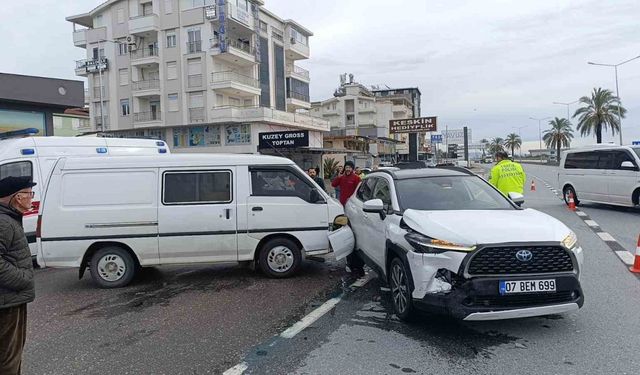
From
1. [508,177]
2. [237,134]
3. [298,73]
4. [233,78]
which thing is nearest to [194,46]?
[233,78]

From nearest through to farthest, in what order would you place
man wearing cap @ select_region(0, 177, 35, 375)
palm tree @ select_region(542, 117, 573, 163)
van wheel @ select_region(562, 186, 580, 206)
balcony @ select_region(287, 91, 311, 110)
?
man wearing cap @ select_region(0, 177, 35, 375) → van wheel @ select_region(562, 186, 580, 206) → balcony @ select_region(287, 91, 311, 110) → palm tree @ select_region(542, 117, 573, 163)

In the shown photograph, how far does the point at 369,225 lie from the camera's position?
6.31 m

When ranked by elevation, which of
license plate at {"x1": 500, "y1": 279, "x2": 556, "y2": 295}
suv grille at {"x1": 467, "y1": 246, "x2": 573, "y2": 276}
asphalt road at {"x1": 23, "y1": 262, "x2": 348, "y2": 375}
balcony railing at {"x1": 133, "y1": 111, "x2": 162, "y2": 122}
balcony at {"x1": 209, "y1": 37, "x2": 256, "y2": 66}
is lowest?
asphalt road at {"x1": 23, "y1": 262, "x2": 348, "y2": 375}

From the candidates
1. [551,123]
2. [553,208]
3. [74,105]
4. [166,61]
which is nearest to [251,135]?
Result: [166,61]

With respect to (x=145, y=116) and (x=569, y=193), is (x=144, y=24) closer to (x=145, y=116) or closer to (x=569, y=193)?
(x=145, y=116)

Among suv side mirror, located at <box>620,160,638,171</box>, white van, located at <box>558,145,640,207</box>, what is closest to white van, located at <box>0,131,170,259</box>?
suv side mirror, located at <box>620,160,638,171</box>

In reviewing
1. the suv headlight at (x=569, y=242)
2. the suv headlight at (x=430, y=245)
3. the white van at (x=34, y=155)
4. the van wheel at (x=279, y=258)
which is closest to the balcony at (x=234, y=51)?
the white van at (x=34, y=155)

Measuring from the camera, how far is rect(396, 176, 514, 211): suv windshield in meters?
5.57

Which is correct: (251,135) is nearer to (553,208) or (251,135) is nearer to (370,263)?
(553,208)

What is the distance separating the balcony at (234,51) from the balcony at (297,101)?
7275mm

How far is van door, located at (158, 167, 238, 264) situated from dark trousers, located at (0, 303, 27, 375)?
3.62 metres

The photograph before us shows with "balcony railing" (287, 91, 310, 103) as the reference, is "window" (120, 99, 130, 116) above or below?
below

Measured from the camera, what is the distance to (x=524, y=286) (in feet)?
13.8

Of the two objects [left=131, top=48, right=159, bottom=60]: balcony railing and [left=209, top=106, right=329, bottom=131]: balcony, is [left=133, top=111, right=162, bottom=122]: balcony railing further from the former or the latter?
[left=209, top=106, right=329, bottom=131]: balcony
